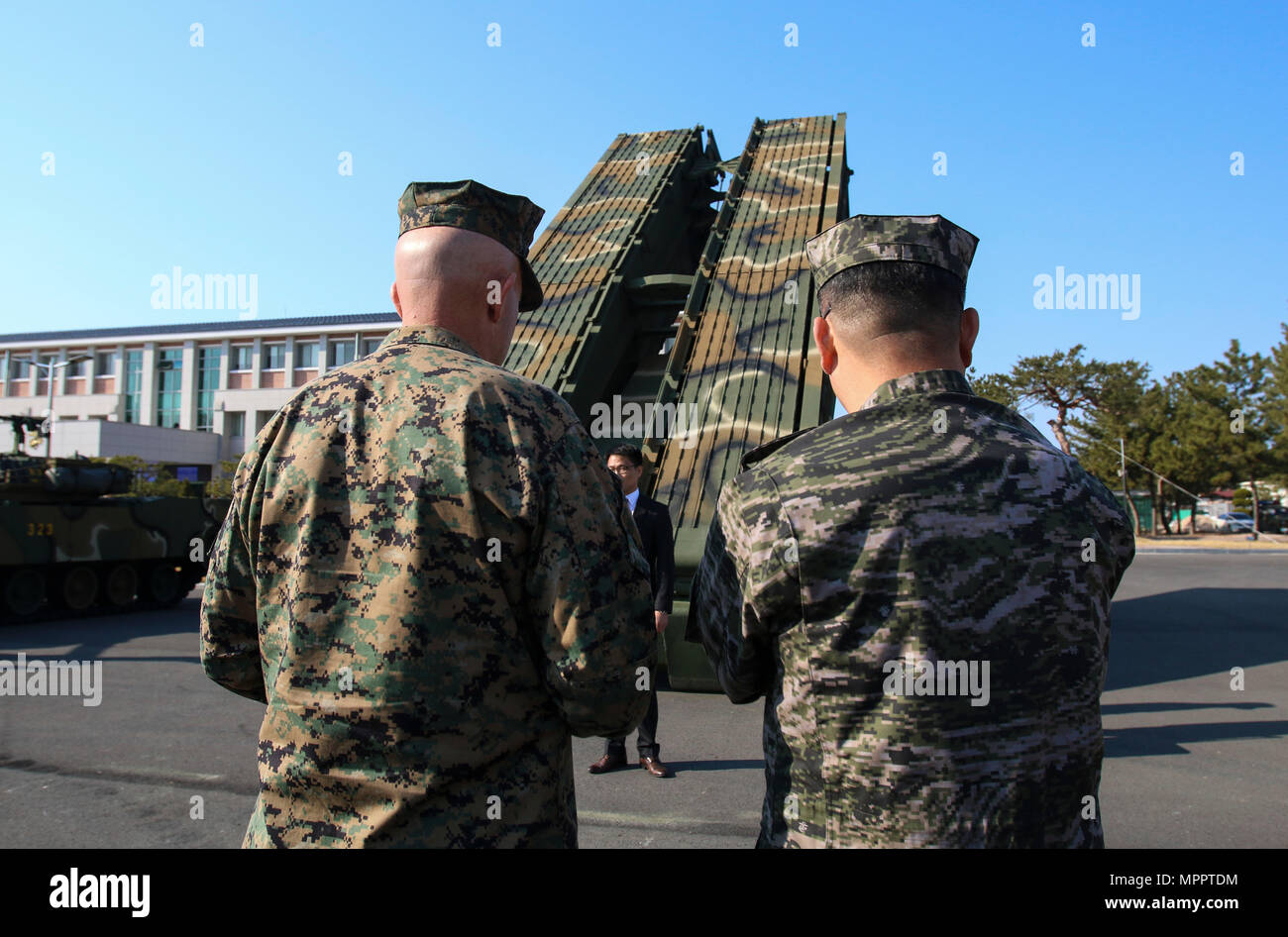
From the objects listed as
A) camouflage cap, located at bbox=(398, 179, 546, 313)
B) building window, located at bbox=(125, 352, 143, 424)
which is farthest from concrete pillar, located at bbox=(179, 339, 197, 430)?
camouflage cap, located at bbox=(398, 179, 546, 313)

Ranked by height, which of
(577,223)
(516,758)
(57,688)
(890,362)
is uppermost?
(577,223)

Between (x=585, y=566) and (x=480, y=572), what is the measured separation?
18cm

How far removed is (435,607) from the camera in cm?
147

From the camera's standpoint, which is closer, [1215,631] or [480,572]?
A: [480,572]

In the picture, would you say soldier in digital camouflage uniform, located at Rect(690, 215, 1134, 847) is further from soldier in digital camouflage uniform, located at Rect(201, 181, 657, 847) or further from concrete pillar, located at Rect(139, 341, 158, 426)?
concrete pillar, located at Rect(139, 341, 158, 426)

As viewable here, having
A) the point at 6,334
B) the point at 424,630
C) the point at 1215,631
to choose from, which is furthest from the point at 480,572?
the point at 6,334

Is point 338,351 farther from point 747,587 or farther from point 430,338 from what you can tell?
point 747,587

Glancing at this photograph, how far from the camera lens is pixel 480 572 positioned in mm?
1490

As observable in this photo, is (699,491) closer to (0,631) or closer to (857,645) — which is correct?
(857,645)

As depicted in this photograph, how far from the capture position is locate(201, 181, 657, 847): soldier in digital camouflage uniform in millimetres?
1445

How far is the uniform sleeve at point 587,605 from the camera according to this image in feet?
4.85

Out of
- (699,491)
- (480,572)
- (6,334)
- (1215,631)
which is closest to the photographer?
(480,572)

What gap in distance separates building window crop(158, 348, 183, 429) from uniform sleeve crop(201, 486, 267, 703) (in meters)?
48.8
